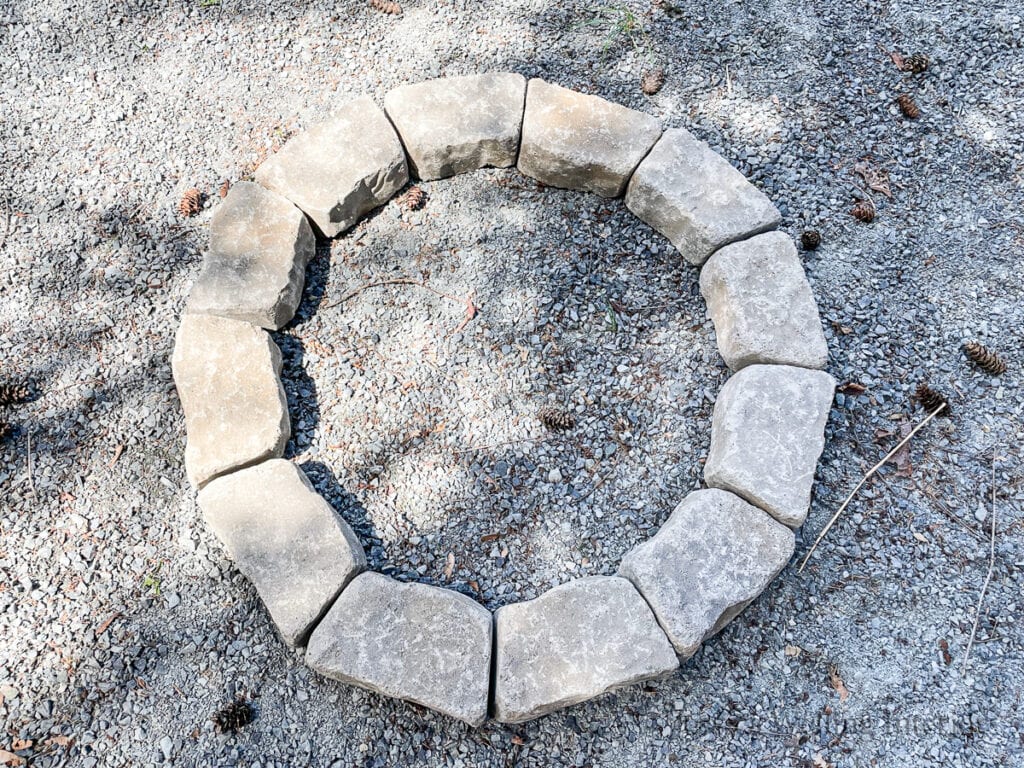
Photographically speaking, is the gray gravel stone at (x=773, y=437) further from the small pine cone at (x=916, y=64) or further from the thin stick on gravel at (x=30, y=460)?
the thin stick on gravel at (x=30, y=460)

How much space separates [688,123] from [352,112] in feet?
4.85

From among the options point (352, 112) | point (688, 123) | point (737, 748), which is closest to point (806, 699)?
point (737, 748)

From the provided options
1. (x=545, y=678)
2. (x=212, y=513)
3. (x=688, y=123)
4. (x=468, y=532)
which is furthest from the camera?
(x=688, y=123)

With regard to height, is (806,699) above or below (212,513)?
below

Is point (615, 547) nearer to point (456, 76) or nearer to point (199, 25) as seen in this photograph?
point (456, 76)

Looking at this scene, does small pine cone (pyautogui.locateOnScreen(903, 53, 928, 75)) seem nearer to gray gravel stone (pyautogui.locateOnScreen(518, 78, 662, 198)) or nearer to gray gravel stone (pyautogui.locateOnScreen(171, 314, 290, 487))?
gray gravel stone (pyautogui.locateOnScreen(518, 78, 662, 198))

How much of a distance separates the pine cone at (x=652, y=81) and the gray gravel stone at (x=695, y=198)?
45 centimetres

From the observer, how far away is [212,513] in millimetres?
2559

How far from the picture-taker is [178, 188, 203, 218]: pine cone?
10.6 feet

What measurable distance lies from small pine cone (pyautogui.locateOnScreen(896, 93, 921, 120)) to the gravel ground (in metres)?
0.04

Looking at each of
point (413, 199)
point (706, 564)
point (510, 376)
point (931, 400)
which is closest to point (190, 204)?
point (413, 199)

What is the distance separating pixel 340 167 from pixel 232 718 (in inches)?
80.6

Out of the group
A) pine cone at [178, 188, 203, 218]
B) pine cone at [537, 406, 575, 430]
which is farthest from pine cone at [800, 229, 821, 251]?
pine cone at [178, 188, 203, 218]

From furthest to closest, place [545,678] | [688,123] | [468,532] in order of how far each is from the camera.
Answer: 1. [688,123]
2. [468,532]
3. [545,678]
